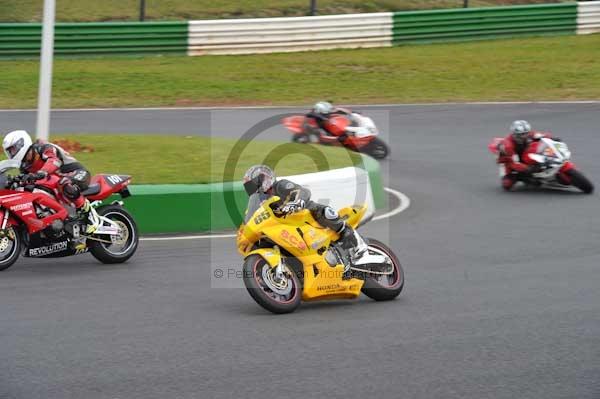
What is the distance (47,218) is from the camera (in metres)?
10.2

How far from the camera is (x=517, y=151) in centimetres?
→ 1538

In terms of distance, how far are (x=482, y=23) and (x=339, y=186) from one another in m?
17.8

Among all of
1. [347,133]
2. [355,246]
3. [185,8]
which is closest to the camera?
[355,246]

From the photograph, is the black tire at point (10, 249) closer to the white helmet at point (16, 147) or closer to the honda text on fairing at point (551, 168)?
the white helmet at point (16, 147)

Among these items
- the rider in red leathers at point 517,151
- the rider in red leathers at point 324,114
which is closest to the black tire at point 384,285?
the rider in red leathers at point 517,151

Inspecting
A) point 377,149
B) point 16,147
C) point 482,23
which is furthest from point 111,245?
point 482,23

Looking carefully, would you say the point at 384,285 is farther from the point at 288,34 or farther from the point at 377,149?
the point at 288,34

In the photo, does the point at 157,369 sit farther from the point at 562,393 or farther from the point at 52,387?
the point at 562,393

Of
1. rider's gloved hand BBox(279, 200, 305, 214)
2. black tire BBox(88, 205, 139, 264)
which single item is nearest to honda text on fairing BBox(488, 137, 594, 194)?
black tire BBox(88, 205, 139, 264)

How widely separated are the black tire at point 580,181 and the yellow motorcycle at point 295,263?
22.0 feet

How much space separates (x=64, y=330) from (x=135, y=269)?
2364 mm

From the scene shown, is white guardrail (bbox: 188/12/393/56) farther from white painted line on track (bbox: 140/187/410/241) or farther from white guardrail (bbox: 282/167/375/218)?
white guardrail (bbox: 282/167/375/218)

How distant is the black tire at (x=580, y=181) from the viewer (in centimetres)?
1479

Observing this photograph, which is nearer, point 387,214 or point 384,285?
point 384,285
